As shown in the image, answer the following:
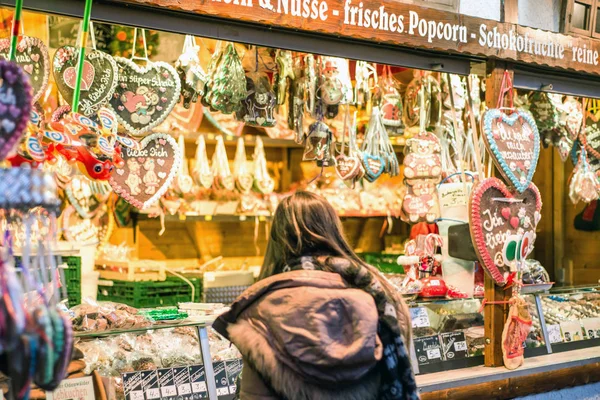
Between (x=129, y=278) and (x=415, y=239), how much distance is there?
2.32 m

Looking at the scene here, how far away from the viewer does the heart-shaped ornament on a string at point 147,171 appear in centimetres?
372

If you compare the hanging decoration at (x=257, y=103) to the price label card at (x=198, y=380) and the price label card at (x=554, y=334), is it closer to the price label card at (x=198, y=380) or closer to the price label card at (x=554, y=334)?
the price label card at (x=198, y=380)

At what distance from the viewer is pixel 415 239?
4809 mm

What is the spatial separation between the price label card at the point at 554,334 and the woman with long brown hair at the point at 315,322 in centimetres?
249

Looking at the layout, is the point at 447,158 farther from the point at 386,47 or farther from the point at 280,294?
the point at 280,294

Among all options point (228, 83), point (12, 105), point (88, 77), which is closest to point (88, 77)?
point (88, 77)

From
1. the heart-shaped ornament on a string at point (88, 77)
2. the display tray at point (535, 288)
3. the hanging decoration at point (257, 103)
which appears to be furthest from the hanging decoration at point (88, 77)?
the display tray at point (535, 288)

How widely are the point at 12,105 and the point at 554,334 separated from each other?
3.90 metres

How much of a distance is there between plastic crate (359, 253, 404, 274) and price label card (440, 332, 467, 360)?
5.47 ft

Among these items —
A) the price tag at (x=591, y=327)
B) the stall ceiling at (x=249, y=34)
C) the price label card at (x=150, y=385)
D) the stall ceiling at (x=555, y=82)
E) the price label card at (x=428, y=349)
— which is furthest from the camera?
the price tag at (x=591, y=327)

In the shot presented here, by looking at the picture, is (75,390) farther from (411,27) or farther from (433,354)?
(411,27)

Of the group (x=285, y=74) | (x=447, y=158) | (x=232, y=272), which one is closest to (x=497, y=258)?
(x=447, y=158)

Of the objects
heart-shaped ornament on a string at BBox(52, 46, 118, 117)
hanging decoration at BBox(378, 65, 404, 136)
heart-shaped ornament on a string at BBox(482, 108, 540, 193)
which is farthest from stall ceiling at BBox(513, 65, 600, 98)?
heart-shaped ornament on a string at BBox(52, 46, 118, 117)

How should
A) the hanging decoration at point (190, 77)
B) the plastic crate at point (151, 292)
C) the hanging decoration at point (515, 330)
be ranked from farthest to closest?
1. the plastic crate at point (151, 292)
2. the hanging decoration at point (515, 330)
3. the hanging decoration at point (190, 77)
